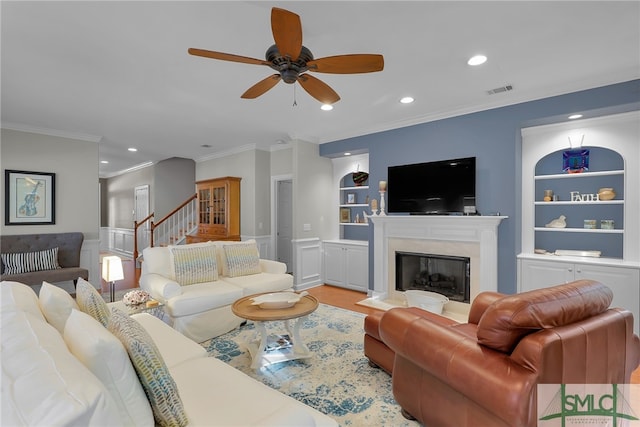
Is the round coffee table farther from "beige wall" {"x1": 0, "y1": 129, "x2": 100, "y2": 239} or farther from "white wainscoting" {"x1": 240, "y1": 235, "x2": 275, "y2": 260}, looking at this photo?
"beige wall" {"x1": 0, "y1": 129, "x2": 100, "y2": 239}

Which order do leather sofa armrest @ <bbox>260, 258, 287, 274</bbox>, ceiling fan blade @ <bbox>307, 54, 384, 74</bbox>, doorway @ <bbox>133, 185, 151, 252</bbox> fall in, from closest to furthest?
ceiling fan blade @ <bbox>307, 54, 384, 74</bbox> < leather sofa armrest @ <bbox>260, 258, 287, 274</bbox> < doorway @ <bbox>133, 185, 151, 252</bbox>

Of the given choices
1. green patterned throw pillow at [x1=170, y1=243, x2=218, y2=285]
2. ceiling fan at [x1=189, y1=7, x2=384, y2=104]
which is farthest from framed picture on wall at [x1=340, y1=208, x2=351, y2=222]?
ceiling fan at [x1=189, y1=7, x2=384, y2=104]

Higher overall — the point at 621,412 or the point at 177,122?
the point at 177,122

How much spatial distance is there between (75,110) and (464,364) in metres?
4.96

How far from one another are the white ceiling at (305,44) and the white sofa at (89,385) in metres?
1.86

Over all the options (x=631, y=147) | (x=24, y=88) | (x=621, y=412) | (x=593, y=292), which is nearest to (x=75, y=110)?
(x=24, y=88)

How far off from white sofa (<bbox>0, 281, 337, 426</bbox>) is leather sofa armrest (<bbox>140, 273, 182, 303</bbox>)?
1.39 meters

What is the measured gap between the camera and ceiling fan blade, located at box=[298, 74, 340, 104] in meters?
2.26

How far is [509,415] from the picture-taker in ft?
4.25

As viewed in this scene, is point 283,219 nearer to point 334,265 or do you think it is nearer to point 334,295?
point 334,265

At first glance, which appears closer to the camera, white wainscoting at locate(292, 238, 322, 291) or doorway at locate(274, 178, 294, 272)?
white wainscoting at locate(292, 238, 322, 291)

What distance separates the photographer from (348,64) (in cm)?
206

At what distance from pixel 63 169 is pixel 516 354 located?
629 cm

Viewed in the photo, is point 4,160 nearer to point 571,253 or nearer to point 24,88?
point 24,88
